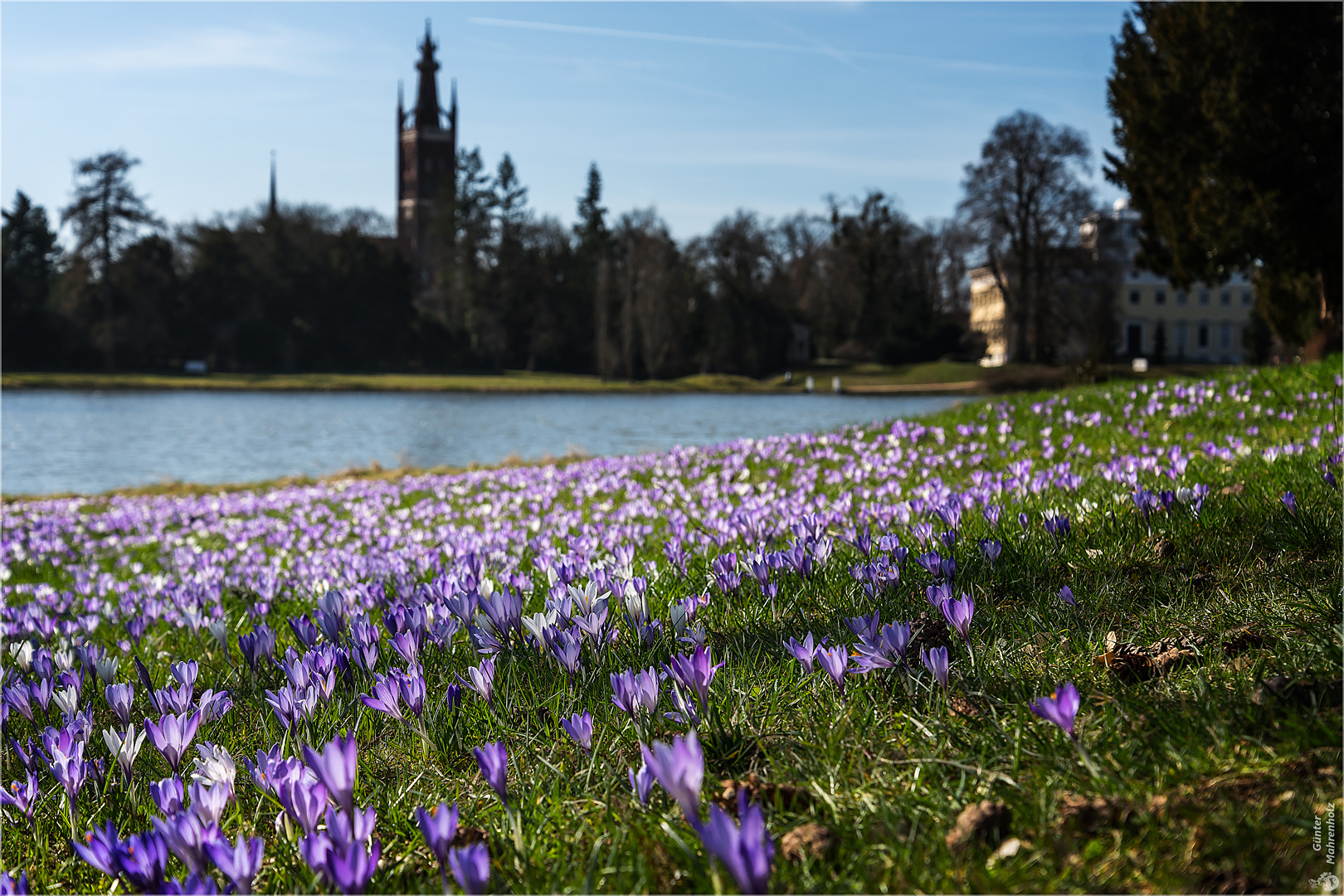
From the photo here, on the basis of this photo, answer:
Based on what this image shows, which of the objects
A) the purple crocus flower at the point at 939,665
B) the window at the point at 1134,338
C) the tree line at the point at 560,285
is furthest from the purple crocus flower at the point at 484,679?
the window at the point at 1134,338

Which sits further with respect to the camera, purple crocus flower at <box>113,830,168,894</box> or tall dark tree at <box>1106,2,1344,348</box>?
tall dark tree at <box>1106,2,1344,348</box>

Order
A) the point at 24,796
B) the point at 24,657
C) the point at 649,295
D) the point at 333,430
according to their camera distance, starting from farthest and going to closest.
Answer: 1. the point at 649,295
2. the point at 333,430
3. the point at 24,657
4. the point at 24,796

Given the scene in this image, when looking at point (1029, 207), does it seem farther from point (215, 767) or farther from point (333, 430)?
point (215, 767)

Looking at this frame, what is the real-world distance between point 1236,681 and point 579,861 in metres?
1.22

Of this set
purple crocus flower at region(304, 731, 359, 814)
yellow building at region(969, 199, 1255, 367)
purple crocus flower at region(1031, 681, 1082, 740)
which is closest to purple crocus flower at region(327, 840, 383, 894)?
purple crocus flower at region(304, 731, 359, 814)

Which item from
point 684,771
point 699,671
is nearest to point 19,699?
point 699,671

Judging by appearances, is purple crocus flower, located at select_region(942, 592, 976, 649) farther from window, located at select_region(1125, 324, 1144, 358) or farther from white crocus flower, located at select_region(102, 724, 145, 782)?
window, located at select_region(1125, 324, 1144, 358)

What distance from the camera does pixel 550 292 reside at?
86438 millimetres

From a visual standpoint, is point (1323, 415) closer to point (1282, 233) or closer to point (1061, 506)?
point (1061, 506)

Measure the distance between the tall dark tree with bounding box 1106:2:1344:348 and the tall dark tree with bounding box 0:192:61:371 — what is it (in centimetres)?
7366

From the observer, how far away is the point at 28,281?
230ft

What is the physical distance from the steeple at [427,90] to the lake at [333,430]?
324 feet

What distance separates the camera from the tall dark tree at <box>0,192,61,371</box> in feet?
223

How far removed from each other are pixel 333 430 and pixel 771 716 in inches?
1254
